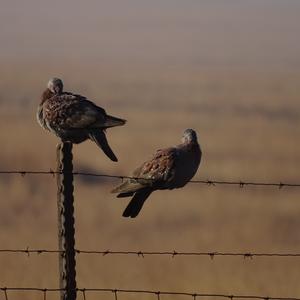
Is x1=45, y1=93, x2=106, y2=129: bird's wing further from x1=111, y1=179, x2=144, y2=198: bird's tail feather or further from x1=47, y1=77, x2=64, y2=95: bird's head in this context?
x1=111, y1=179, x2=144, y2=198: bird's tail feather

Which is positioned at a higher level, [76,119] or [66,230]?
[76,119]

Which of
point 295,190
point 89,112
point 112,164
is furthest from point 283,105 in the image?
point 89,112

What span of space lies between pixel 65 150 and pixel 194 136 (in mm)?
1784

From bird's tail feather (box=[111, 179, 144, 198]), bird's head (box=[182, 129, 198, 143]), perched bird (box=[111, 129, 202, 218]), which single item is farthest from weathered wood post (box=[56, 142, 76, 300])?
bird's head (box=[182, 129, 198, 143])

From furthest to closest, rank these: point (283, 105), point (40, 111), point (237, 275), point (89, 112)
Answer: point (283, 105)
point (237, 275)
point (40, 111)
point (89, 112)

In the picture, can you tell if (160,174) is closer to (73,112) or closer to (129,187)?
(129,187)

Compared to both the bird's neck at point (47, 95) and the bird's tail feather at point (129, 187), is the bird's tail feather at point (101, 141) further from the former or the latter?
the bird's tail feather at point (129, 187)

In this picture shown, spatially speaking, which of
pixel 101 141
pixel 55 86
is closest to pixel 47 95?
pixel 55 86

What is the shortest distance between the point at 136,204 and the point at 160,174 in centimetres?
32

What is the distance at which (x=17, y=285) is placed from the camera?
546 inches

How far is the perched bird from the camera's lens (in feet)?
32.0

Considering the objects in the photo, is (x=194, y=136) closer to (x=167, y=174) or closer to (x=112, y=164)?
(x=167, y=174)

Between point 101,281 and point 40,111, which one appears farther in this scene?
point 101,281

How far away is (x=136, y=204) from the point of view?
9.73 metres
